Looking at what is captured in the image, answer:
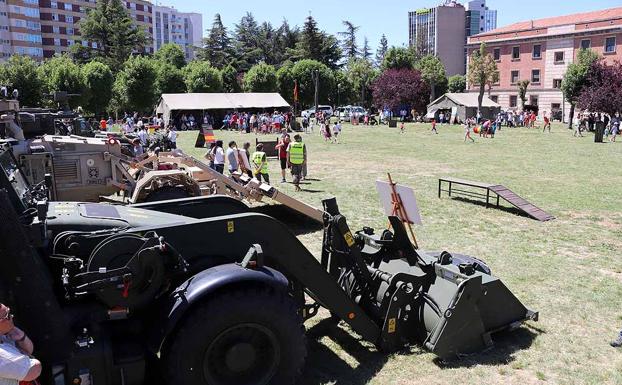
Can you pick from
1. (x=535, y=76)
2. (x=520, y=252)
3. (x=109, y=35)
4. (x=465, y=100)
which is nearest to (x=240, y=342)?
(x=520, y=252)

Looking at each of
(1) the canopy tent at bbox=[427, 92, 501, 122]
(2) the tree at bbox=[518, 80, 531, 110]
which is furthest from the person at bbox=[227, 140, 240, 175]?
(2) the tree at bbox=[518, 80, 531, 110]

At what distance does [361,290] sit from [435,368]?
107cm

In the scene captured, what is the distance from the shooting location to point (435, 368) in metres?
5.49

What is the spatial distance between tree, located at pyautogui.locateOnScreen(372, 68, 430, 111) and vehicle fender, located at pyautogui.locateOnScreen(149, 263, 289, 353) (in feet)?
191

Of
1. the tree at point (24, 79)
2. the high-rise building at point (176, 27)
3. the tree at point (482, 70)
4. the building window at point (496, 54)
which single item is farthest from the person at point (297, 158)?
the high-rise building at point (176, 27)

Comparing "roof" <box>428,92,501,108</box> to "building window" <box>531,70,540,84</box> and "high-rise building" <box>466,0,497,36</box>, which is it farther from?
"high-rise building" <box>466,0,497,36</box>

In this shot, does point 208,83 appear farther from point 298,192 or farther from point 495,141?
point 298,192

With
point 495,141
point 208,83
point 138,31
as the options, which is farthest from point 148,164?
point 138,31

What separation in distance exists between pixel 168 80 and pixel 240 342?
56.6 m

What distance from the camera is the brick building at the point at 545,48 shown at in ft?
192

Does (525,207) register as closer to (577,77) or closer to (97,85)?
(577,77)

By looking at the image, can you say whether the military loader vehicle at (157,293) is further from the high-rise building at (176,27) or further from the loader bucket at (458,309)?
the high-rise building at (176,27)

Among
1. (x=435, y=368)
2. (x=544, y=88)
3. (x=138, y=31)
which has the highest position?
(x=138, y=31)

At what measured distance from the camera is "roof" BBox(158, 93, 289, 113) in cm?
4738
